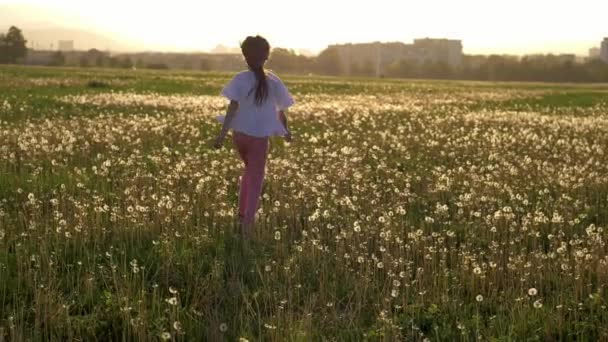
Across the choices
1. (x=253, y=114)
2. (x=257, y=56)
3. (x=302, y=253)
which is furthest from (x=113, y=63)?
(x=302, y=253)

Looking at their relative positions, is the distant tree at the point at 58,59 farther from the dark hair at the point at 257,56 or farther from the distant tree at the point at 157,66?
the dark hair at the point at 257,56

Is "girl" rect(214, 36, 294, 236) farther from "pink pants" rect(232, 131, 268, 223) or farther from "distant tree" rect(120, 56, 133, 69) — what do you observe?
"distant tree" rect(120, 56, 133, 69)

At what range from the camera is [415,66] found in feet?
529

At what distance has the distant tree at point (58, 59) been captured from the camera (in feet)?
467

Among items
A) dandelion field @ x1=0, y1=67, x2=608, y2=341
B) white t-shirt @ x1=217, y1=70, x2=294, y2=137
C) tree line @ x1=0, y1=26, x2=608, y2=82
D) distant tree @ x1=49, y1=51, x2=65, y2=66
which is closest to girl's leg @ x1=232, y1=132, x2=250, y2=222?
white t-shirt @ x1=217, y1=70, x2=294, y2=137

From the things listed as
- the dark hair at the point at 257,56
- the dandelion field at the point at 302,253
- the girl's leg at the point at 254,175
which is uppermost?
the dark hair at the point at 257,56

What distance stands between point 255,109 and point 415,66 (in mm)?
157465

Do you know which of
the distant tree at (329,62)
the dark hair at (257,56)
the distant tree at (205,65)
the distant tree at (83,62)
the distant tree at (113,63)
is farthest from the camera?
the distant tree at (205,65)

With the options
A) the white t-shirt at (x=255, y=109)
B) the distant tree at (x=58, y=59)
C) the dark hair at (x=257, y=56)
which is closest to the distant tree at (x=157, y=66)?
the distant tree at (x=58, y=59)

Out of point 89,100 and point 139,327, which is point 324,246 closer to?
point 139,327

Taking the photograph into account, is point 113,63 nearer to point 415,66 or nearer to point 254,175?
point 415,66

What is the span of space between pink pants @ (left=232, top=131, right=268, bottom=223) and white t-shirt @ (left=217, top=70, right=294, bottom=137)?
0.12 meters

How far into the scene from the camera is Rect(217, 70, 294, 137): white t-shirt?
764 cm

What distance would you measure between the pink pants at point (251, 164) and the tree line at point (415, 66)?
11764 centimetres
